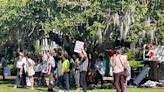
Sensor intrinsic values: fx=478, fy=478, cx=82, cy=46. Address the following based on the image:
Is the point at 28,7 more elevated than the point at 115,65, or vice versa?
the point at 28,7

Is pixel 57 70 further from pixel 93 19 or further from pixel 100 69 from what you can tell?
pixel 100 69

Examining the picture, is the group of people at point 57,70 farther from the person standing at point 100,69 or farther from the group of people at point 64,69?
the person standing at point 100,69

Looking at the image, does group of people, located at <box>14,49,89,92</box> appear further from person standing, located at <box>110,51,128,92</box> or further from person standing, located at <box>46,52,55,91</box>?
person standing, located at <box>110,51,128,92</box>

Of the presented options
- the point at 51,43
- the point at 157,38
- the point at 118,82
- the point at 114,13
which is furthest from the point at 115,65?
the point at 51,43

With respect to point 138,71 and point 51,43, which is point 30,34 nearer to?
point 51,43

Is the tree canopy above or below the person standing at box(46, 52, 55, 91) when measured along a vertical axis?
above

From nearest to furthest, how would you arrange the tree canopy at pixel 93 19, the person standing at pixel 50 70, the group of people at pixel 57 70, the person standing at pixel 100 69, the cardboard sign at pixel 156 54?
the group of people at pixel 57 70, the person standing at pixel 50 70, the tree canopy at pixel 93 19, the cardboard sign at pixel 156 54, the person standing at pixel 100 69

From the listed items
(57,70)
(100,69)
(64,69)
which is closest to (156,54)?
(100,69)

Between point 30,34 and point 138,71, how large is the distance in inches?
302

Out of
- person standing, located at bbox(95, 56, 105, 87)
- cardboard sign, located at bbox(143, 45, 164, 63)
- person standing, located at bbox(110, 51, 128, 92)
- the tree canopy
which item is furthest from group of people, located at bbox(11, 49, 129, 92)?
cardboard sign, located at bbox(143, 45, 164, 63)

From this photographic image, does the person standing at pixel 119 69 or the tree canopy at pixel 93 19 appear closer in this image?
the person standing at pixel 119 69

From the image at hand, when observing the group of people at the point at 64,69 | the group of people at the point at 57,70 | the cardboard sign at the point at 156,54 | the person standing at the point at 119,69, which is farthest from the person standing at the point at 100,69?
the person standing at the point at 119,69

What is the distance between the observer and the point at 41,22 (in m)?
24.7

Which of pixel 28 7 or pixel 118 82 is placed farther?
pixel 28 7
